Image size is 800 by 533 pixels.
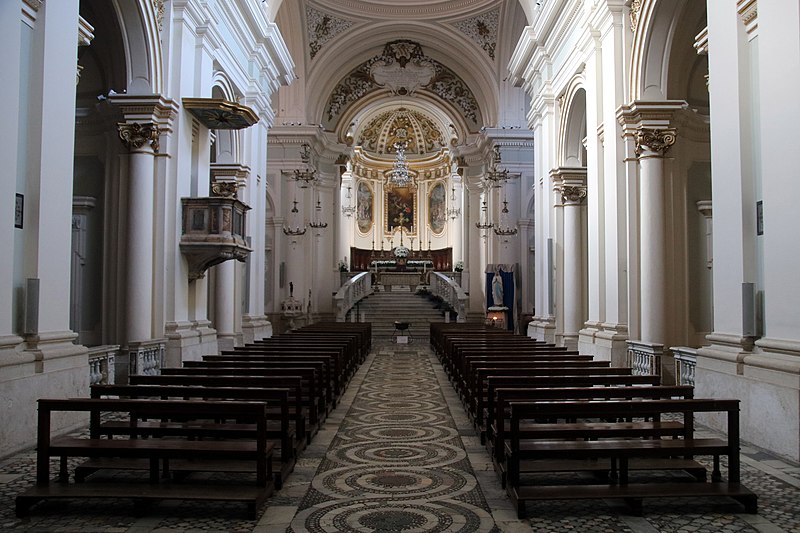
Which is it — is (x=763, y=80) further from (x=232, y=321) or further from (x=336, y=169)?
(x=336, y=169)

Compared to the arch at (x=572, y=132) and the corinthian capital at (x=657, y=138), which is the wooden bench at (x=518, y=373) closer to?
the corinthian capital at (x=657, y=138)

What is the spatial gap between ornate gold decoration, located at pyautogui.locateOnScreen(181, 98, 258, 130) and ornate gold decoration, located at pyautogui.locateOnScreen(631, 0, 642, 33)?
5.82m

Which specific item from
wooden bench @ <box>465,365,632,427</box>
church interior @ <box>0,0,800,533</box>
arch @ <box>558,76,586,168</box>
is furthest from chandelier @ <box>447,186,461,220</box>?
wooden bench @ <box>465,365,632,427</box>

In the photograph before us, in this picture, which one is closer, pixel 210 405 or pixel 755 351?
pixel 210 405

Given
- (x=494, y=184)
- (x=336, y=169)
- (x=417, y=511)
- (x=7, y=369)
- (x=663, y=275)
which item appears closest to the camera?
(x=417, y=511)

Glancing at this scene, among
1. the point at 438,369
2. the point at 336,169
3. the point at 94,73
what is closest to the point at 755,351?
the point at 438,369

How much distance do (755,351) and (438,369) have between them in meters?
7.50

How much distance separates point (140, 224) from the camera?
31.0ft

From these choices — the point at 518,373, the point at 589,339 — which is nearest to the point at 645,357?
the point at 589,339

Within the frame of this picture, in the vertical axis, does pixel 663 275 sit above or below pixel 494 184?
below

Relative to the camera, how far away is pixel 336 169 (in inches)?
1052

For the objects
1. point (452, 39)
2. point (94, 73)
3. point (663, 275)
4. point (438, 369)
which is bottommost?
point (438, 369)

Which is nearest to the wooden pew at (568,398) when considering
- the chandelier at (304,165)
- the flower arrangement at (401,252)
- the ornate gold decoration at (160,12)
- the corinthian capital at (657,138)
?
the corinthian capital at (657,138)

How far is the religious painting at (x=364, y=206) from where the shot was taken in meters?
34.0
